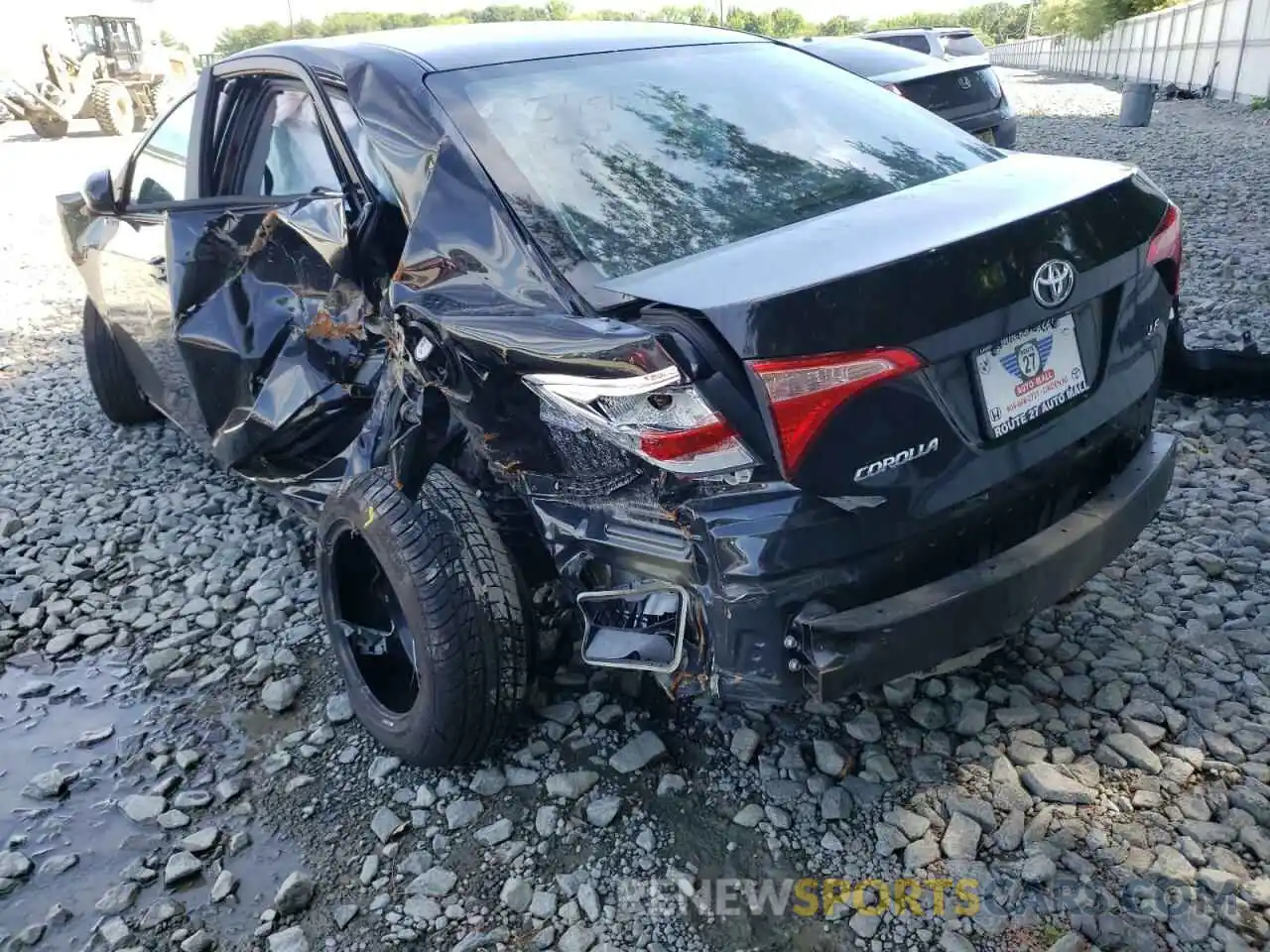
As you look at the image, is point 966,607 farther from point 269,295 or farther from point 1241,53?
point 1241,53

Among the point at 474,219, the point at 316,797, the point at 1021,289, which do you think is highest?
the point at 474,219

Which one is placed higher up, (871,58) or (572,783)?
(871,58)

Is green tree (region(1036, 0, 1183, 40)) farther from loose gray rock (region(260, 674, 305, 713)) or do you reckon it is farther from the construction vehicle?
loose gray rock (region(260, 674, 305, 713))

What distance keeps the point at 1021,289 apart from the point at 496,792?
1.65 metres

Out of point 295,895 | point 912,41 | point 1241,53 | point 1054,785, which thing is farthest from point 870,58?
point 1241,53

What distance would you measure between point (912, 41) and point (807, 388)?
9.66 meters

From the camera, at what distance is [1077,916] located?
1903 millimetres

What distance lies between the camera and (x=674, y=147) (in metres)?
2.39

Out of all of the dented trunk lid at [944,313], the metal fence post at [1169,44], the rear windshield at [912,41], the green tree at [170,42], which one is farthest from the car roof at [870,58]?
the green tree at [170,42]

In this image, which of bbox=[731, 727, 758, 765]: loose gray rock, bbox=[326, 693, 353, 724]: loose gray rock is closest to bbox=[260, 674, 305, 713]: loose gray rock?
bbox=[326, 693, 353, 724]: loose gray rock

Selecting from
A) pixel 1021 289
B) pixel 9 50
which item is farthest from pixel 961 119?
pixel 9 50

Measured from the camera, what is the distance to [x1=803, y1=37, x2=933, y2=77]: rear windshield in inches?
283

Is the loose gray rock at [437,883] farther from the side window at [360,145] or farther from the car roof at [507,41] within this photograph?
the car roof at [507,41]

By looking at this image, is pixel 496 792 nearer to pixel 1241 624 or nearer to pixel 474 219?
pixel 474 219
